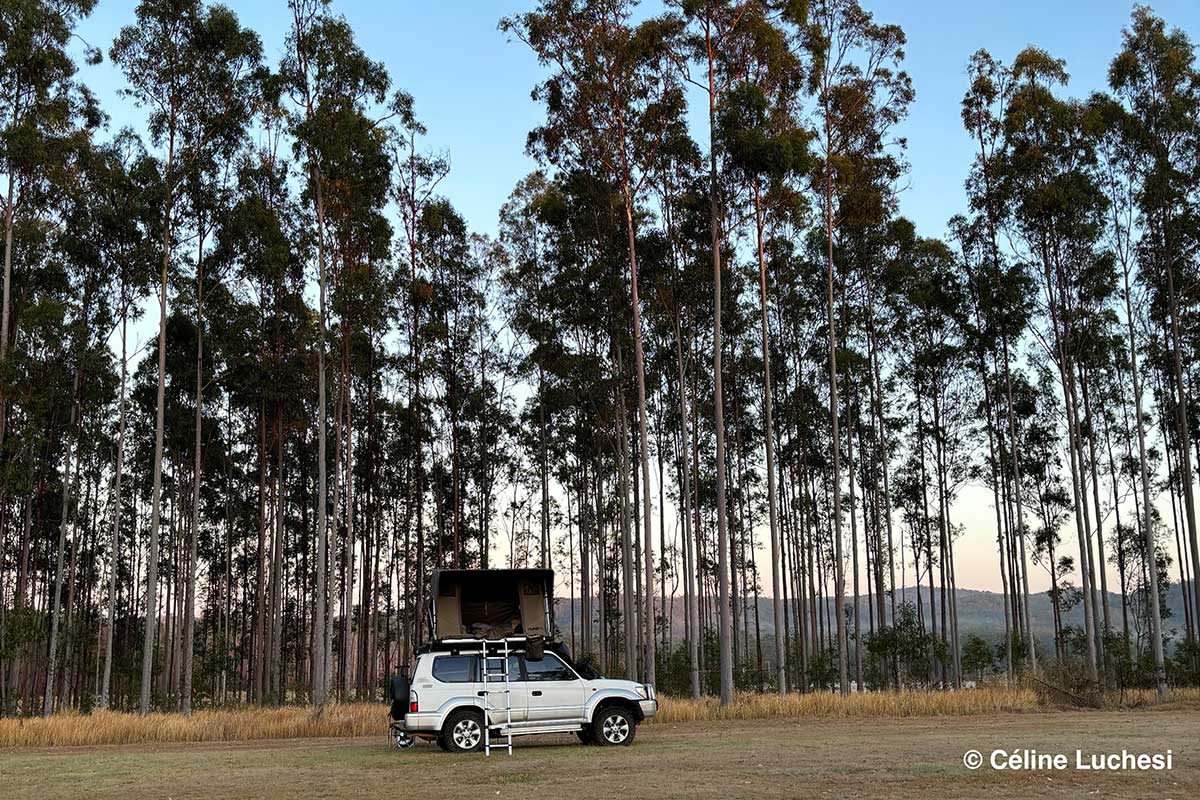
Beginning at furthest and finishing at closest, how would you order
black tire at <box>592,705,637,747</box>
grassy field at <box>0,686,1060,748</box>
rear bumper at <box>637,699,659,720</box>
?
grassy field at <box>0,686,1060,748</box>
rear bumper at <box>637,699,659,720</box>
black tire at <box>592,705,637,747</box>

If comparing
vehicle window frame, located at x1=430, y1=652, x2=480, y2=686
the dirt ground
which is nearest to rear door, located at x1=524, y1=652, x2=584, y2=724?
the dirt ground

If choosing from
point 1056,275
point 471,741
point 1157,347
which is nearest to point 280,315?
point 471,741

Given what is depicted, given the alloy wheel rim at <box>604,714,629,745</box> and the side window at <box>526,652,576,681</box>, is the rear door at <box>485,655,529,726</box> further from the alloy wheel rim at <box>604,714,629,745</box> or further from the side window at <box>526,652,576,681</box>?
the alloy wheel rim at <box>604,714,629,745</box>

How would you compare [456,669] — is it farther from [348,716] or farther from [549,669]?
[348,716]

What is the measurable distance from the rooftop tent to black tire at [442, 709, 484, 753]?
3.04m

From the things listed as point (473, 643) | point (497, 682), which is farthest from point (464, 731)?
point (473, 643)

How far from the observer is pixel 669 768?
1224 centimetres

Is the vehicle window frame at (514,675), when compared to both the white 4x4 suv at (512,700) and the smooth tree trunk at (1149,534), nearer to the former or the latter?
the white 4x4 suv at (512,700)

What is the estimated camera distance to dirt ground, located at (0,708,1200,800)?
1016 cm

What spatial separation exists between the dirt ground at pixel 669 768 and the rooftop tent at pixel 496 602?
2012 millimetres

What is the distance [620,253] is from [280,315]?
1057 cm

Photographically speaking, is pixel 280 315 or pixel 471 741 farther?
pixel 280 315

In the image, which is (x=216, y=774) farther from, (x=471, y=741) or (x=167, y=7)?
(x=167, y=7)

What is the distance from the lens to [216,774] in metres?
13.1
